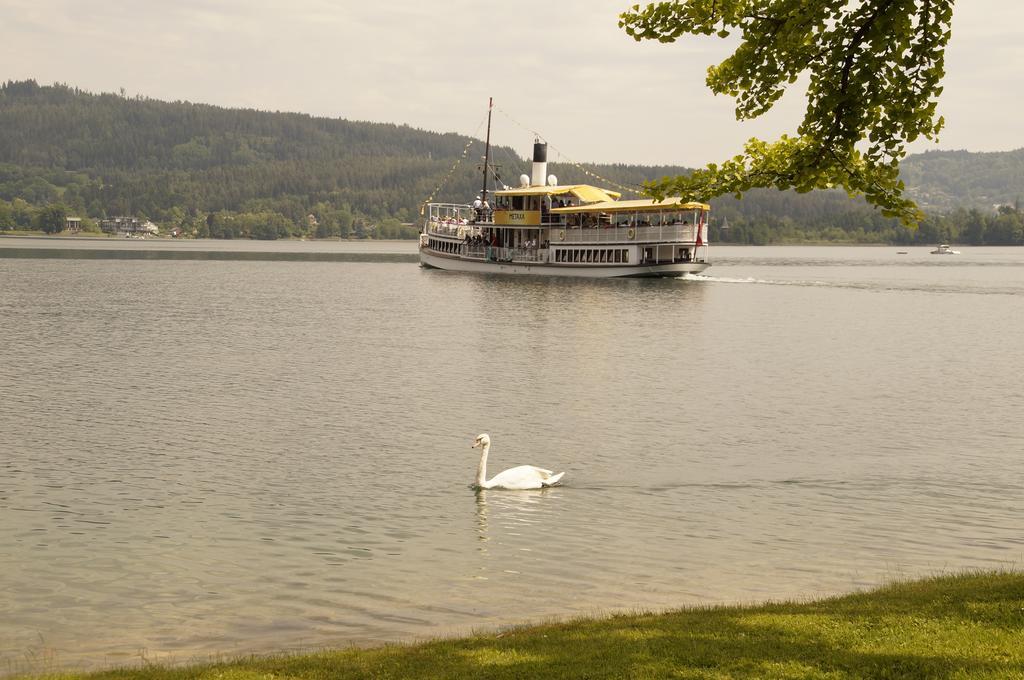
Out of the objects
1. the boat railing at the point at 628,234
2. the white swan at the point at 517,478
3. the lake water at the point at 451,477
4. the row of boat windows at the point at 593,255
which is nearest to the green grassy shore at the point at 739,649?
the lake water at the point at 451,477

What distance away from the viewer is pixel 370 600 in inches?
632

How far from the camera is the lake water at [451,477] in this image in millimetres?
16094

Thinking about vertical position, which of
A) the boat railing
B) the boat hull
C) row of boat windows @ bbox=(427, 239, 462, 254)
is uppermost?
the boat railing

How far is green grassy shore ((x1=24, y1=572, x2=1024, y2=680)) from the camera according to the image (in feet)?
34.6

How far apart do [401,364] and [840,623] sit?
35.7 meters

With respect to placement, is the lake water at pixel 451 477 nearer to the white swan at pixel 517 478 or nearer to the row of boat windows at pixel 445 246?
the white swan at pixel 517 478

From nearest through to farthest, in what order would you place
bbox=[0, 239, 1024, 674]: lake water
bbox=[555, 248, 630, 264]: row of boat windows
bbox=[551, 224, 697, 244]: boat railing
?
bbox=[0, 239, 1024, 674]: lake water → bbox=[551, 224, 697, 244]: boat railing → bbox=[555, 248, 630, 264]: row of boat windows

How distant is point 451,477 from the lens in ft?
82.0

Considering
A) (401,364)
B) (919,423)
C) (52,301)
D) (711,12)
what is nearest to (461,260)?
(52,301)

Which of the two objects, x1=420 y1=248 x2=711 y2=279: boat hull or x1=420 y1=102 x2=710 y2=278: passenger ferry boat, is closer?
x1=420 y1=102 x2=710 y2=278: passenger ferry boat

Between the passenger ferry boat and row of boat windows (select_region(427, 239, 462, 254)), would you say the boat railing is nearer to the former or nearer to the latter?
the passenger ferry boat

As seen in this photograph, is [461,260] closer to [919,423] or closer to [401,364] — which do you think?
[401,364]

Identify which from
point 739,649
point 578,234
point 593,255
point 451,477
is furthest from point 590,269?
point 739,649

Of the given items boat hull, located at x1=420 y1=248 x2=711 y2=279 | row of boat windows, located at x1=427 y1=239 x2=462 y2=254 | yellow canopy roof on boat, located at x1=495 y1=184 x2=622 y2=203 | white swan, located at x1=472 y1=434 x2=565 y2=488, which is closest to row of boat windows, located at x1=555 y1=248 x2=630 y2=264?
boat hull, located at x1=420 y1=248 x2=711 y2=279
